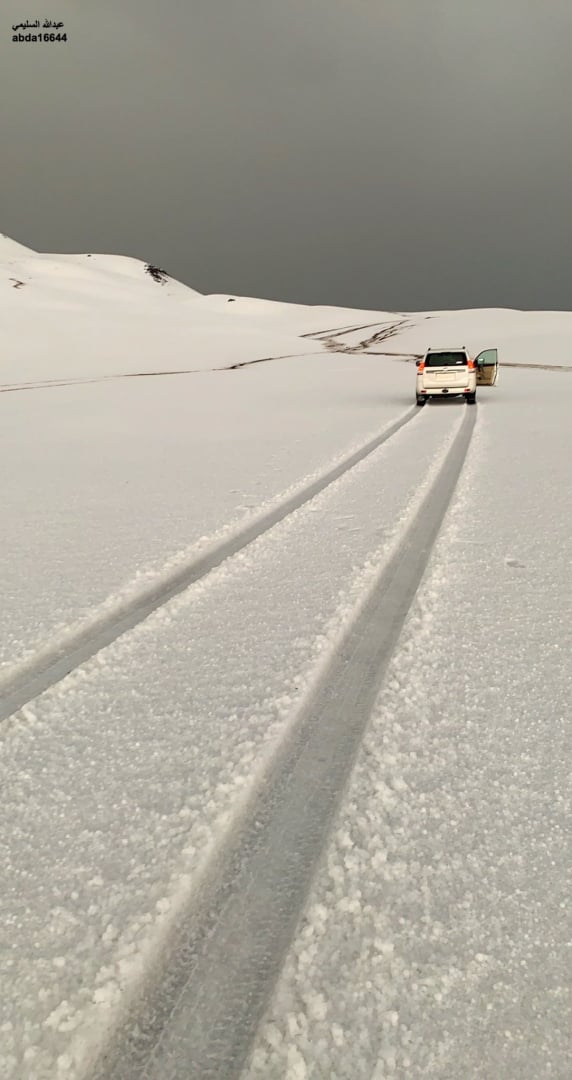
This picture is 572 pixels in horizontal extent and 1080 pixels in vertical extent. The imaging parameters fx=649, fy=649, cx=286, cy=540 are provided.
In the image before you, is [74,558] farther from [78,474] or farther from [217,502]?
[78,474]

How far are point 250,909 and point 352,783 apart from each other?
662mm

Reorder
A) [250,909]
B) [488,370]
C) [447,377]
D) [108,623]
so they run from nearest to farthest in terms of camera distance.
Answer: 1. [250,909]
2. [108,623]
3. [447,377]
4. [488,370]

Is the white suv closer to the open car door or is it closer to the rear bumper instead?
the rear bumper

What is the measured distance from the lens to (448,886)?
204 cm

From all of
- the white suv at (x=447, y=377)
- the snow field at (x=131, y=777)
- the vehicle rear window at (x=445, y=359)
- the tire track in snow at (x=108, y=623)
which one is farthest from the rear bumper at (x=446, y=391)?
the snow field at (x=131, y=777)

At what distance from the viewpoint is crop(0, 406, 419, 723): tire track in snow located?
3312 millimetres

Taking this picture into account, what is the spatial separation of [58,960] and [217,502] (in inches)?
211

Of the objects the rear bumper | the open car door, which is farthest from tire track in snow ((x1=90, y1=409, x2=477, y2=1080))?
the open car door

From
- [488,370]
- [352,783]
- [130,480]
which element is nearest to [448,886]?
[352,783]

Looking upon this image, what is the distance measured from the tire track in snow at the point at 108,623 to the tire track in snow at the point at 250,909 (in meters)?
1.33

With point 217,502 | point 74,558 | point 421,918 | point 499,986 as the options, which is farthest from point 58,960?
point 217,502

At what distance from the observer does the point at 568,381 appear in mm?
25641

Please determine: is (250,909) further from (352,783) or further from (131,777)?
(131,777)

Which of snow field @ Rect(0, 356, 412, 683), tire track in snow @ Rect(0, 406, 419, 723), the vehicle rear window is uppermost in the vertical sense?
the vehicle rear window
